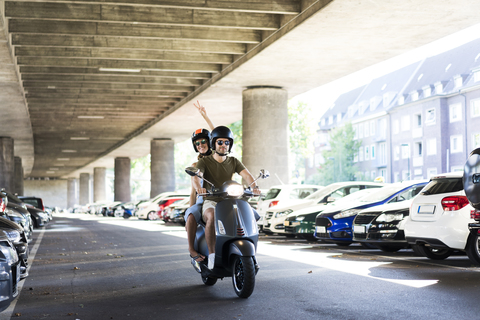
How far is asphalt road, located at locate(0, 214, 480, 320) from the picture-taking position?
6.32m

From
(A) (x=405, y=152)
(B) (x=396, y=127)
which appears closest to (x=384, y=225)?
(A) (x=405, y=152)

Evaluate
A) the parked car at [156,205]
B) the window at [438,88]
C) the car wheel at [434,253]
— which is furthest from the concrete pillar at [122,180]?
the car wheel at [434,253]

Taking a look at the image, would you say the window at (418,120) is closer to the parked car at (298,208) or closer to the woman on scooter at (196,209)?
the parked car at (298,208)

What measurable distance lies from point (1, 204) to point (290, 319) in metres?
7.68

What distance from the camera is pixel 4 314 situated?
6.48 metres

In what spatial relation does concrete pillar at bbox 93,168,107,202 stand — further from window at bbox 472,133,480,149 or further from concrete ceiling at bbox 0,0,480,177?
concrete ceiling at bbox 0,0,480,177

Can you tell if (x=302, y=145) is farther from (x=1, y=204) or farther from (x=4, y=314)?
(x=4, y=314)

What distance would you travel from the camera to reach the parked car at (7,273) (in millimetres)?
5191

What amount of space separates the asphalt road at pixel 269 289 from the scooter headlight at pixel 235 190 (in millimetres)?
1156

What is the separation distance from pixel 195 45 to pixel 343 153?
5393 cm

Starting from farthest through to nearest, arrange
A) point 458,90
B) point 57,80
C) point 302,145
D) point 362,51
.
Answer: point 302,145 → point 458,90 → point 57,80 → point 362,51

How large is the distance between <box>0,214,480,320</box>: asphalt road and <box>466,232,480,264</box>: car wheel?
0.20 meters

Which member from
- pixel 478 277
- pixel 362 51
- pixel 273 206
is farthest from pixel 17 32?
pixel 478 277

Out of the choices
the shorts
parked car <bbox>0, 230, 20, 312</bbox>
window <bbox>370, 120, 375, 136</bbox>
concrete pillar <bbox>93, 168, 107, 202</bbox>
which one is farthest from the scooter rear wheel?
concrete pillar <bbox>93, 168, 107, 202</bbox>
